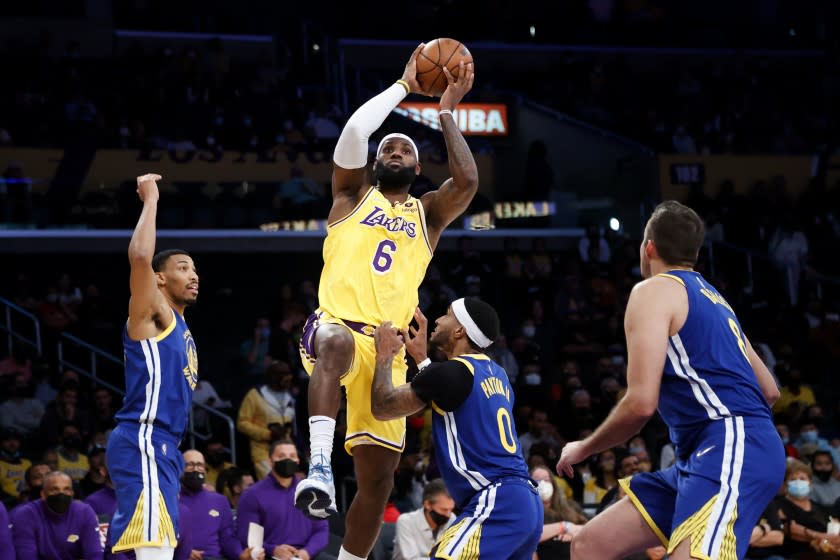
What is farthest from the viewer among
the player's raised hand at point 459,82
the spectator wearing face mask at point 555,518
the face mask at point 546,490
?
the face mask at point 546,490

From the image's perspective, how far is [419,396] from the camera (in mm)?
6426

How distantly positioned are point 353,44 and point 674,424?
2132 cm

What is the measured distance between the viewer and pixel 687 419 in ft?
18.2

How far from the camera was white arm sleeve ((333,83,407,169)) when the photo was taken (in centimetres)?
724

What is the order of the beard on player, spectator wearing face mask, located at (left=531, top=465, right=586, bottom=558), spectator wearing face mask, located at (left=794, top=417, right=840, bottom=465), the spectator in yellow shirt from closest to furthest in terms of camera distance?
the beard on player, spectator wearing face mask, located at (left=531, top=465, right=586, bottom=558), the spectator in yellow shirt, spectator wearing face mask, located at (left=794, top=417, right=840, bottom=465)

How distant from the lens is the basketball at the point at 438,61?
769cm

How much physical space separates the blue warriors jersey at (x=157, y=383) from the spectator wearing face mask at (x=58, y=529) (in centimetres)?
356

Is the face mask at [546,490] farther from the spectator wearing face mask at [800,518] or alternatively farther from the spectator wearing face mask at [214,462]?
the spectator wearing face mask at [214,462]

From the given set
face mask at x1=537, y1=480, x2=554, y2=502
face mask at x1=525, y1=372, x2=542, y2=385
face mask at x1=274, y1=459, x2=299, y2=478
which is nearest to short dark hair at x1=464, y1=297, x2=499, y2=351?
face mask at x1=274, y1=459, x2=299, y2=478

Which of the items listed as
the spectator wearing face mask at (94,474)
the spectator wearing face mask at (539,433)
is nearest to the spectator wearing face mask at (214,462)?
the spectator wearing face mask at (94,474)

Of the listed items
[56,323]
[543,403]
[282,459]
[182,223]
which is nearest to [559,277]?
[543,403]

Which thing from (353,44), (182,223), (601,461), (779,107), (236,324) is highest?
(353,44)

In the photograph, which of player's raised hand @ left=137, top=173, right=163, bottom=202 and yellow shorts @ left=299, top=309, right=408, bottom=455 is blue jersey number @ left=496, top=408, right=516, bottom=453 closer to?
yellow shorts @ left=299, top=309, right=408, bottom=455

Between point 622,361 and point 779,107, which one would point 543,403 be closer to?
point 622,361
